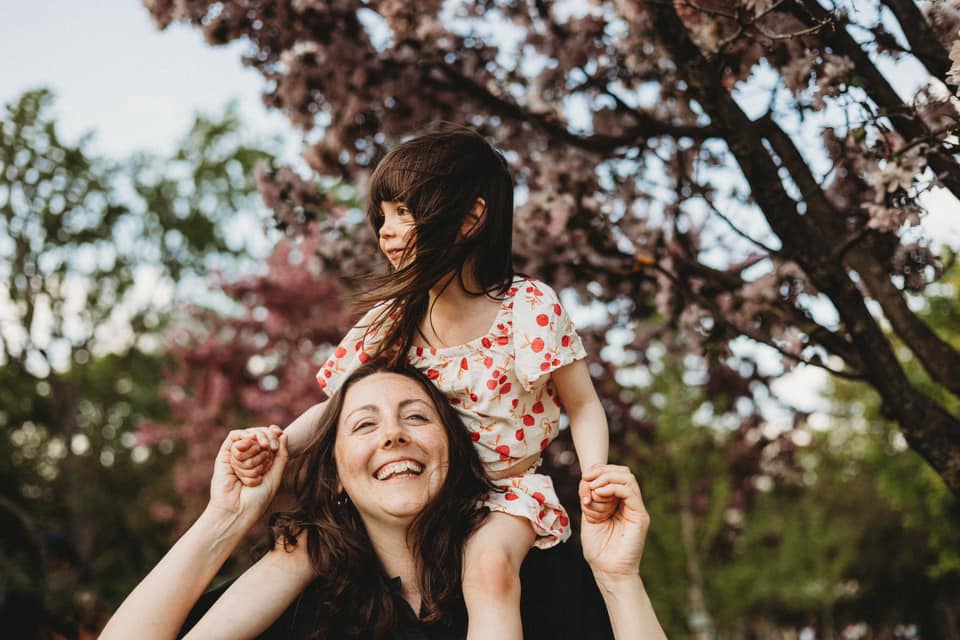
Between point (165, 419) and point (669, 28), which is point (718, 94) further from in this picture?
point (165, 419)

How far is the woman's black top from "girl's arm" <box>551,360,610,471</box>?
0.34 meters

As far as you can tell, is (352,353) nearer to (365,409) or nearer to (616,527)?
(365,409)

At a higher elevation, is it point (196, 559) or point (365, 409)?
point (365, 409)

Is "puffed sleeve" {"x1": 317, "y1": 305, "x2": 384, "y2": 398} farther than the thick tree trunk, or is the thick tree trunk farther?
the thick tree trunk

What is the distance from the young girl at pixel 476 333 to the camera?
2715 millimetres

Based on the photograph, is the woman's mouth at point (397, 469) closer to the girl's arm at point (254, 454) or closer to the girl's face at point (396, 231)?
the girl's arm at point (254, 454)

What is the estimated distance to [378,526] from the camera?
2.71m

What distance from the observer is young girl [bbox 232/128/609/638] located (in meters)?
2.71

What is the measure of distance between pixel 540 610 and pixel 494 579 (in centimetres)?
39

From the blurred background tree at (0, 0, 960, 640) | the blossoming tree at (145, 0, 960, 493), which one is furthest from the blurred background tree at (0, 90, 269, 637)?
the blossoming tree at (145, 0, 960, 493)

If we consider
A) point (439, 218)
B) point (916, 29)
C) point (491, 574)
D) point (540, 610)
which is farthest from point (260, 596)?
point (916, 29)

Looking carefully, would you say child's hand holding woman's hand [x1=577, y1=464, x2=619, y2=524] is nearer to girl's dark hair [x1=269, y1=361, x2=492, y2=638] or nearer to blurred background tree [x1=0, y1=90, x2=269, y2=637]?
girl's dark hair [x1=269, y1=361, x2=492, y2=638]

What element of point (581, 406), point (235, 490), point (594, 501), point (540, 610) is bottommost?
point (540, 610)

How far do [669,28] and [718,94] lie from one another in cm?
33
